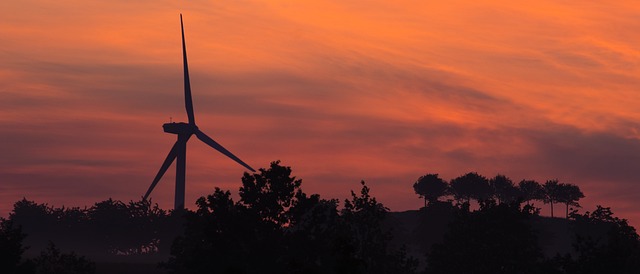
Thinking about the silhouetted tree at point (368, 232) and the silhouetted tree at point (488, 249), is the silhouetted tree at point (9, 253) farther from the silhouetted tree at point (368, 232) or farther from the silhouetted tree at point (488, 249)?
the silhouetted tree at point (488, 249)

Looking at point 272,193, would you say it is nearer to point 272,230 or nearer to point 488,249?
point 272,230

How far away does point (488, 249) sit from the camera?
17412 cm

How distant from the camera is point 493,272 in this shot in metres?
172

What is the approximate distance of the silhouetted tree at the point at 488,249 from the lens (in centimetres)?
17275

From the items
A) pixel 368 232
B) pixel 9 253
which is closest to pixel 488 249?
pixel 368 232

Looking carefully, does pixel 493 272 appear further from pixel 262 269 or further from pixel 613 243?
pixel 262 269

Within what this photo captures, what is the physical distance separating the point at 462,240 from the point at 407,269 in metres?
23.1

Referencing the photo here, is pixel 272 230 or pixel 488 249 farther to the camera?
pixel 488 249

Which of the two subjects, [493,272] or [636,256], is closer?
[493,272]

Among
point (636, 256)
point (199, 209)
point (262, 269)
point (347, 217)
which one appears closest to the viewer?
point (262, 269)

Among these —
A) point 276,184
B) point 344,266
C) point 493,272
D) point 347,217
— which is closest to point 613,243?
point 493,272

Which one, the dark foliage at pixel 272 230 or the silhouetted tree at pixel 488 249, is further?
the silhouetted tree at pixel 488 249

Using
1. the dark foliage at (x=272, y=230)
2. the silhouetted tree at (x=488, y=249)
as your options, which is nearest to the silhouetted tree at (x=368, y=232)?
the dark foliage at (x=272, y=230)

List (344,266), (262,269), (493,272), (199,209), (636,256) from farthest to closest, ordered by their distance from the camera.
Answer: (636,256) < (493,272) < (199,209) < (262,269) < (344,266)
